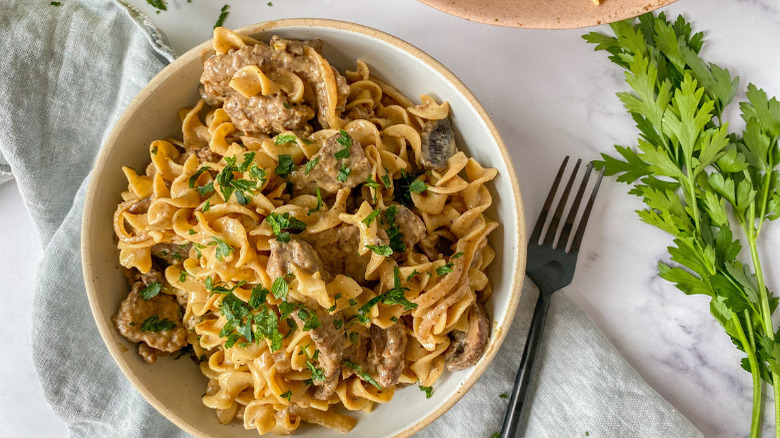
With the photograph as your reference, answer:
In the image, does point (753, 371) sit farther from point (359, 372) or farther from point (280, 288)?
point (280, 288)

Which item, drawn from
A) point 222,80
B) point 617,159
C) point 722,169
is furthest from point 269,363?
point 722,169

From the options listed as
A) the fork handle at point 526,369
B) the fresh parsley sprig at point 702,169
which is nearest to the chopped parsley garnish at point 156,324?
the fork handle at point 526,369

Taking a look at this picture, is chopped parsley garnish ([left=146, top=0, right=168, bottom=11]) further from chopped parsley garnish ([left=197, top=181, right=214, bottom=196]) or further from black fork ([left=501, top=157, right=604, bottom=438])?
black fork ([left=501, top=157, right=604, bottom=438])

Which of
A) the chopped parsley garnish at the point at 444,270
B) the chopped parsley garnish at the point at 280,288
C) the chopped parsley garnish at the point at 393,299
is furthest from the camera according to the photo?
the chopped parsley garnish at the point at 444,270

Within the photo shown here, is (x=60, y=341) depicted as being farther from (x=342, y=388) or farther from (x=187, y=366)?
(x=342, y=388)

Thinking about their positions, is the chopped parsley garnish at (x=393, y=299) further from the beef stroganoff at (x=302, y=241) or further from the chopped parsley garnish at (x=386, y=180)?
the chopped parsley garnish at (x=386, y=180)

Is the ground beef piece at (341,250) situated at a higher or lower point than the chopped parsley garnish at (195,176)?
lower

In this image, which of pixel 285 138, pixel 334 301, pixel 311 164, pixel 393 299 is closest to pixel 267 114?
pixel 285 138
